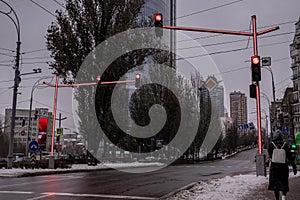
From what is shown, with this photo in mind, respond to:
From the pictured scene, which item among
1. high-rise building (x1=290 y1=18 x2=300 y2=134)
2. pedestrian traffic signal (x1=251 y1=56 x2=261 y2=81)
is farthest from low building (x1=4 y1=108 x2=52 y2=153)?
high-rise building (x1=290 y1=18 x2=300 y2=134)

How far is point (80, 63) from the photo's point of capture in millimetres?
29641

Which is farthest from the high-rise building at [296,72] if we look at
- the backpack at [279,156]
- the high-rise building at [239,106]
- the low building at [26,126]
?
the backpack at [279,156]

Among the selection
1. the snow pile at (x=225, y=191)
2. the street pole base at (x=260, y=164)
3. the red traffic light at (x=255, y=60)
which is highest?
the red traffic light at (x=255, y=60)

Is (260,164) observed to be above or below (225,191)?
above

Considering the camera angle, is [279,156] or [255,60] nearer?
[279,156]

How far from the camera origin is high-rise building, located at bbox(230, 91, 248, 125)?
423 feet

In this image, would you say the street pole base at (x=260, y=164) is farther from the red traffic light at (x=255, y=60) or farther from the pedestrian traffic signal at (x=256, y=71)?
the red traffic light at (x=255, y=60)

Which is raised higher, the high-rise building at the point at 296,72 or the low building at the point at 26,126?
the high-rise building at the point at 296,72

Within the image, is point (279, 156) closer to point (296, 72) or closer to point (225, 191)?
point (225, 191)

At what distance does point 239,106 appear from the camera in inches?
5177

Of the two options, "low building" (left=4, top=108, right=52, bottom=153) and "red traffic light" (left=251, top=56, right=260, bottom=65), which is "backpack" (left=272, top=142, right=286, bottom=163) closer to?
"red traffic light" (left=251, top=56, right=260, bottom=65)

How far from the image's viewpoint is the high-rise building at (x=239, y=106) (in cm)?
12900

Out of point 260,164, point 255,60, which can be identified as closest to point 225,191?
point 260,164

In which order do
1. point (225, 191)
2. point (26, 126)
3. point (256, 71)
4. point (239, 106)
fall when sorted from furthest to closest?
point (239, 106) < point (26, 126) < point (256, 71) < point (225, 191)
